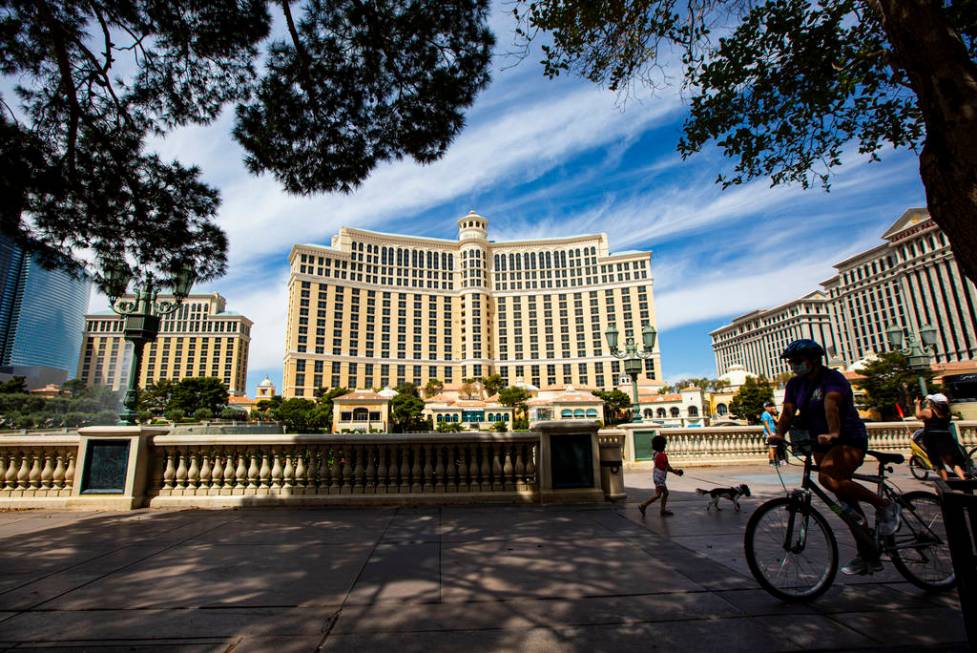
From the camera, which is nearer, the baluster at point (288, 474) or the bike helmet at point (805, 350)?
the bike helmet at point (805, 350)

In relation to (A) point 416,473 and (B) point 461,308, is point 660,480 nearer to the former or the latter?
(A) point 416,473

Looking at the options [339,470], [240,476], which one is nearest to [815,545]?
[339,470]

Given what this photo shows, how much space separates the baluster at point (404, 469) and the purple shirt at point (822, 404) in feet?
17.9

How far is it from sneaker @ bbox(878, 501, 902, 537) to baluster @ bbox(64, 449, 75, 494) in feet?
34.4

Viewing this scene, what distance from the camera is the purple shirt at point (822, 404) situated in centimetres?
354

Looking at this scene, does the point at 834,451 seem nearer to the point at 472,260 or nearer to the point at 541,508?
the point at 541,508

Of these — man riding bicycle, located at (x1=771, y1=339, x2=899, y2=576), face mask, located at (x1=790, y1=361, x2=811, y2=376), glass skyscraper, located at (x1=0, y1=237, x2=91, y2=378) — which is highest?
glass skyscraper, located at (x1=0, y1=237, x2=91, y2=378)

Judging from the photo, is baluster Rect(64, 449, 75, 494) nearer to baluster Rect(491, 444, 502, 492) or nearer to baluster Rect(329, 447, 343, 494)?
baluster Rect(329, 447, 343, 494)

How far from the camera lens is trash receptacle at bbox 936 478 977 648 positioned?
6.40 feet

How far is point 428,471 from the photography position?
24.0 feet

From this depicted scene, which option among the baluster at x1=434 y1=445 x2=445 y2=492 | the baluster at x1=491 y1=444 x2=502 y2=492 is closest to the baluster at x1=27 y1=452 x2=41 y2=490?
the baluster at x1=434 y1=445 x2=445 y2=492

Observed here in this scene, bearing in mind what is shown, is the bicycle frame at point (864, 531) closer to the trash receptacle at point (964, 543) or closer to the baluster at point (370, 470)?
the trash receptacle at point (964, 543)

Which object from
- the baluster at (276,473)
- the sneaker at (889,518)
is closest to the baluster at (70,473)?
the baluster at (276,473)

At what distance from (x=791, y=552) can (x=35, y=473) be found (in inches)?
405
